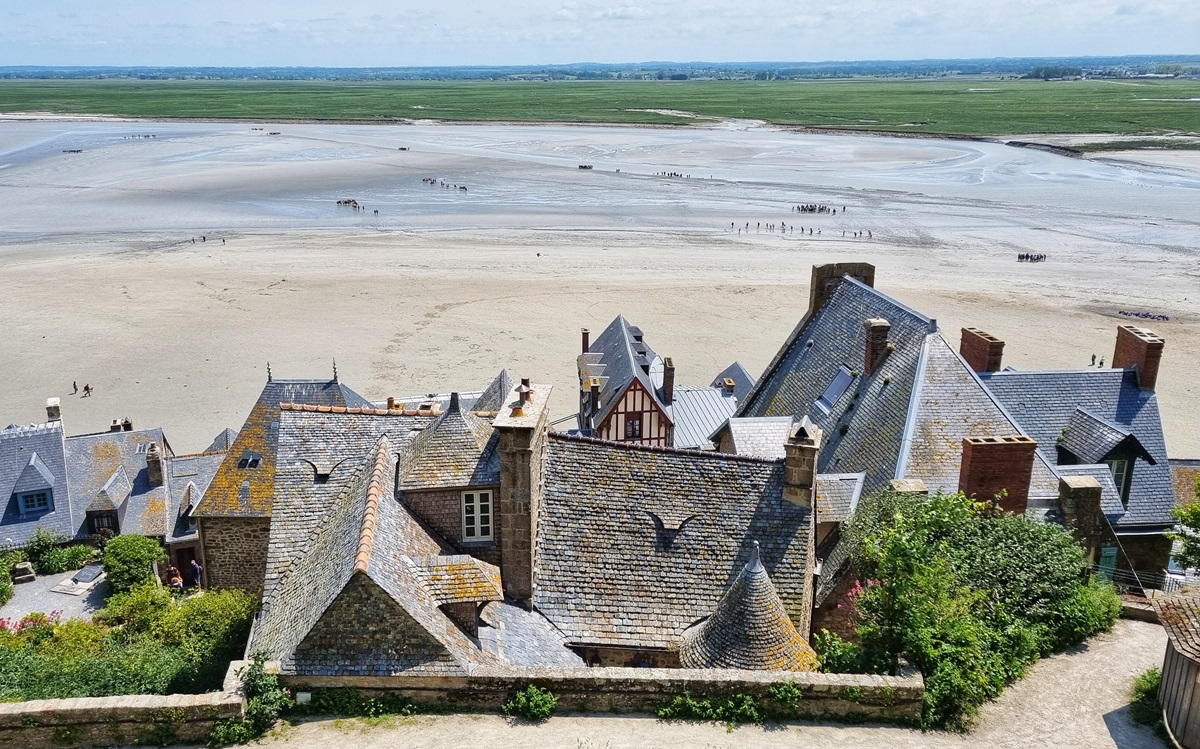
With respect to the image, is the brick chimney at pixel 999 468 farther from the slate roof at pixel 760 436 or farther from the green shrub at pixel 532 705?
the green shrub at pixel 532 705

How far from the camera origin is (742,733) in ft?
42.2

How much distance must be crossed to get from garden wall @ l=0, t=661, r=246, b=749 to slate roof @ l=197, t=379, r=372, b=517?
1132cm

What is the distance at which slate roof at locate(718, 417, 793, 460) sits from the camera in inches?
939

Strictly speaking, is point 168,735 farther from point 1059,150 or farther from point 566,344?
point 1059,150

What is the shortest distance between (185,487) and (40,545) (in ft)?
15.3

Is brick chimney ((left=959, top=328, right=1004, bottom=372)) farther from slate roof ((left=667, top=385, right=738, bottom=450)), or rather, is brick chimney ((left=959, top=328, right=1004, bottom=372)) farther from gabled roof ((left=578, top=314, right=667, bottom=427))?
gabled roof ((left=578, top=314, right=667, bottom=427))

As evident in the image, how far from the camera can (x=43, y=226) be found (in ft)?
290

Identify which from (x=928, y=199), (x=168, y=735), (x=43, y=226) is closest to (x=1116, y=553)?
(x=168, y=735)

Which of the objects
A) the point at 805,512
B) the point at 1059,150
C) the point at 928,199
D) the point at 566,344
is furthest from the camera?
the point at 1059,150

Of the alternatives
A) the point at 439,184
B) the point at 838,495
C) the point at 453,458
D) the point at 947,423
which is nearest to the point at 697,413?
the point at 947,423

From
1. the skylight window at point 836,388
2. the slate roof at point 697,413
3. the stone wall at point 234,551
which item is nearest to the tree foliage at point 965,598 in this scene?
the skylight window at point 836,388

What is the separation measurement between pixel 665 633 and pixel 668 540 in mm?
1756

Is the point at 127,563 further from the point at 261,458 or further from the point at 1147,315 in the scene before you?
the point at 1147,315

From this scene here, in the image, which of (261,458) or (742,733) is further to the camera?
(261,458)
